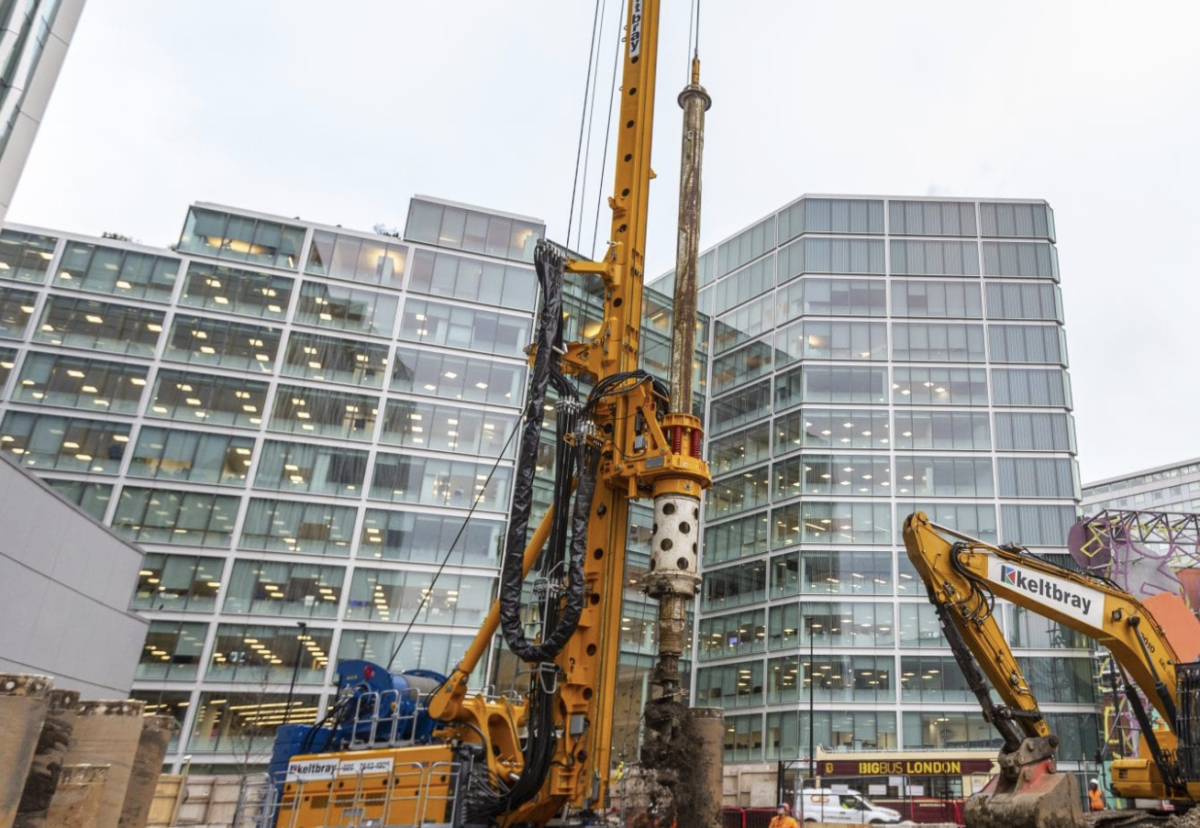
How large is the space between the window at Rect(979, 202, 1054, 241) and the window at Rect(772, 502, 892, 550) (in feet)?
82.4

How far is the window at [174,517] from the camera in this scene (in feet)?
166

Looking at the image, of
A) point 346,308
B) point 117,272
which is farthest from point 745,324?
point 117,272

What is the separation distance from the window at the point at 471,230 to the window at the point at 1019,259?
36.1 meters

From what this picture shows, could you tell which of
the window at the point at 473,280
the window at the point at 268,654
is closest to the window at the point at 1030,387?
the window at the point at 473,280

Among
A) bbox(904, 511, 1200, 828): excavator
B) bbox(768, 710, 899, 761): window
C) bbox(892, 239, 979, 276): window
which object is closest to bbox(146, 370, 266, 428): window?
bbox(768, 710, 899, 761): window

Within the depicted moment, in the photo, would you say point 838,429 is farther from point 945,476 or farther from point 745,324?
point 745,324

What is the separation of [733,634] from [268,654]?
112 feet

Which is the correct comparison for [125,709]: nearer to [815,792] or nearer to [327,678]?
[815,792]

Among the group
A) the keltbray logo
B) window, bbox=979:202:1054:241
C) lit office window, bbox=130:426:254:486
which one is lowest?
the keltbray logo

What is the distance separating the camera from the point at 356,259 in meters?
Answer: 58.6

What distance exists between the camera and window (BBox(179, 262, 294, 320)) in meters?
56.1

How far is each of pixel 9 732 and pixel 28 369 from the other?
58.8 meters

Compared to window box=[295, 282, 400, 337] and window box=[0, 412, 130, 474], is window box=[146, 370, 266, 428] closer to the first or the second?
window box=[0, 412, 130, 474]

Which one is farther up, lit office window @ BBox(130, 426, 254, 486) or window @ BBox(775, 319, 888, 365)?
→ window @ BBox(775, 319, 888, 365)
